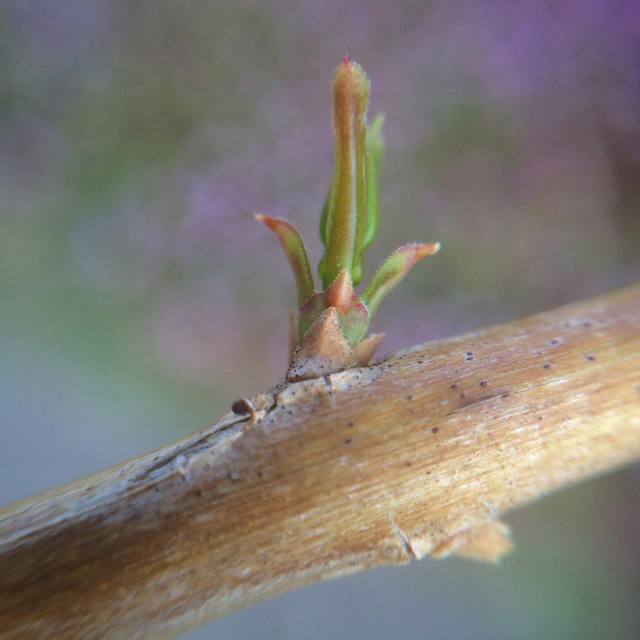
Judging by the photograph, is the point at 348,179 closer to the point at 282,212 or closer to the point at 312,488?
the point at 312,488

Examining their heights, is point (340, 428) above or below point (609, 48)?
below

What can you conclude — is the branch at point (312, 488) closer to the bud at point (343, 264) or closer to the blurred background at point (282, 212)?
the bud at point (343, 264)

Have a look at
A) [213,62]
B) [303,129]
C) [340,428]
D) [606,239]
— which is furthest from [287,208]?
[340,428]

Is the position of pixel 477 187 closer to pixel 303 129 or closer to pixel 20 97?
pixel 303 129

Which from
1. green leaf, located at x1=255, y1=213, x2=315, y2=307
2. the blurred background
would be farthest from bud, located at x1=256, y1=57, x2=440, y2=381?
the blurred background

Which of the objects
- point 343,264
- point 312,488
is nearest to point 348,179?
point 343,264

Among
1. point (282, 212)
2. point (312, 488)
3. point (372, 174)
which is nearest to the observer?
point (312, 488)

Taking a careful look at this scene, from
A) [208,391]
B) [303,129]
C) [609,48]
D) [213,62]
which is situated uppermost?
[213,62]
